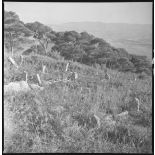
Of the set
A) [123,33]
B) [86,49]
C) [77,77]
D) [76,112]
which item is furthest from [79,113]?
[123,33]

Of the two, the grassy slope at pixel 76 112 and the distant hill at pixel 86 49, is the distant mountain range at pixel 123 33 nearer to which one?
the distant hill at pixel 86 49

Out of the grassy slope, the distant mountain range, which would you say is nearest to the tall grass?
the grassy slope

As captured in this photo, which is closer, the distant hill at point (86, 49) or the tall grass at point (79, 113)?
the tall grass at point (79, 113)

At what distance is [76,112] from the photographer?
148 inches

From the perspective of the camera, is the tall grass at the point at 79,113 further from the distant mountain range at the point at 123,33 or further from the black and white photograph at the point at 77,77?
the distant mountain range at the point at 123,33

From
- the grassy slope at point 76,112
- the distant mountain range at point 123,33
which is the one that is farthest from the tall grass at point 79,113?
the distant mountain range at point 123,33

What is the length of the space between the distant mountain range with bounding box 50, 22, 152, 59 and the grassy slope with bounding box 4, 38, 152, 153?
348 millimetres

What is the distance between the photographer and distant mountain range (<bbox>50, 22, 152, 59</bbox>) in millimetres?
3795

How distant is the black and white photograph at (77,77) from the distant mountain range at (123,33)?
0.01 metres

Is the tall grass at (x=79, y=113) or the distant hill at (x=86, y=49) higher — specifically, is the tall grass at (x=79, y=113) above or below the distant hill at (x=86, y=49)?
below

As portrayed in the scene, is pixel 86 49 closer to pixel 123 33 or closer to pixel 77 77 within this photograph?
pixel 77 77

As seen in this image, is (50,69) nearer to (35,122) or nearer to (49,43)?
(49,43)

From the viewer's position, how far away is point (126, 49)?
12.7ft

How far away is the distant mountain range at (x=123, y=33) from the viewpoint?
3.79m
